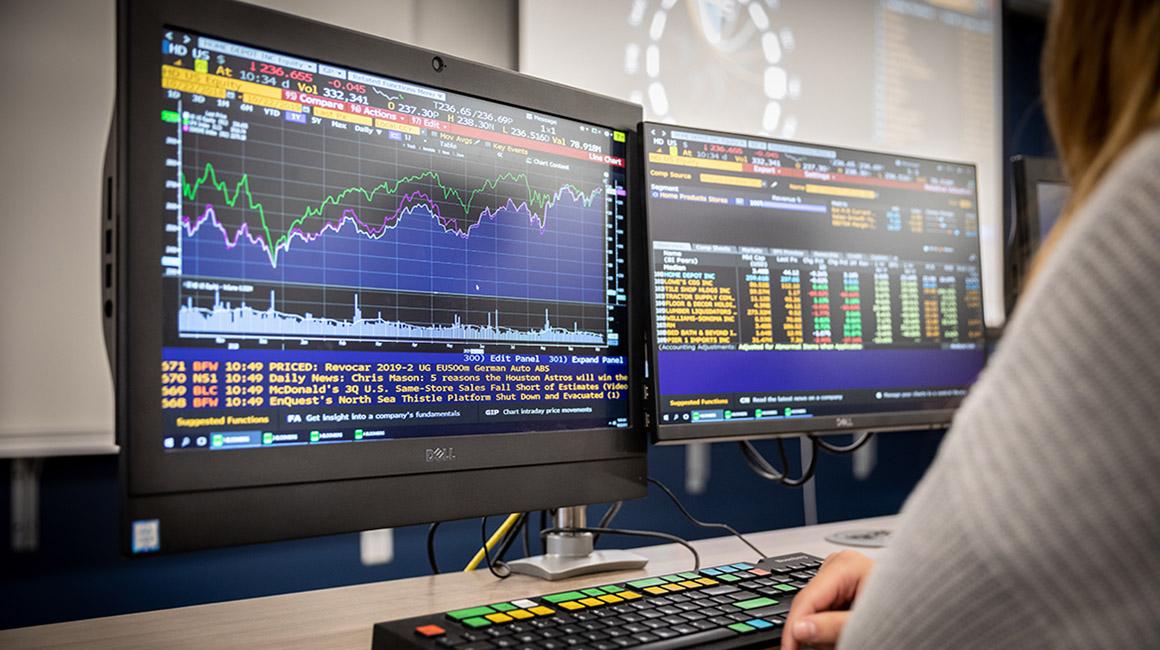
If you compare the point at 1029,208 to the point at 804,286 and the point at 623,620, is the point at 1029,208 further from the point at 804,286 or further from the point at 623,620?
the point at 623,620

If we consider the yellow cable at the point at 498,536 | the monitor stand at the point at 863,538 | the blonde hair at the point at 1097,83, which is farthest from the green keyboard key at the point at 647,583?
the monitor stand at the point at 863,538

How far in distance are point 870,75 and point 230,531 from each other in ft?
6.82

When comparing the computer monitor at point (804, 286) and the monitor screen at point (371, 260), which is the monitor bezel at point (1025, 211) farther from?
the monitor screen at point (371, 260)

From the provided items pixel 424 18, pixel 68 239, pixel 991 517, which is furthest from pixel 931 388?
pixel 68 239

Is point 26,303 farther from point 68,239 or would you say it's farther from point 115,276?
point 115,276

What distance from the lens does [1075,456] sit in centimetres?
37

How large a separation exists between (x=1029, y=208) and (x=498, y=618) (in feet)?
3.64

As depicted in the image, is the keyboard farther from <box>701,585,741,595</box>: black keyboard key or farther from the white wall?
the white wall

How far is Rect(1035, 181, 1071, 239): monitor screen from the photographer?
4.58 feet

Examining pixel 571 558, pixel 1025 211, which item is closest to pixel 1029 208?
pixel 1025 211

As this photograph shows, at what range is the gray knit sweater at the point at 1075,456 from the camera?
0.36 meters

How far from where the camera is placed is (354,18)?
5.46 feet

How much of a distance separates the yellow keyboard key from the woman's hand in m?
0.21

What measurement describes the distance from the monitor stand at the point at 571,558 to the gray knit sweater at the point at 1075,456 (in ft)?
2.23
